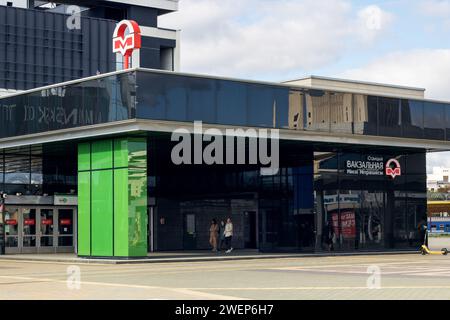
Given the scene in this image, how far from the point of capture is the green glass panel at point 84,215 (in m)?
37.1

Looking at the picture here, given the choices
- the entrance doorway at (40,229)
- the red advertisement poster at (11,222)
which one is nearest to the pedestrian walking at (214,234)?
the entrance doorway at (40,229)

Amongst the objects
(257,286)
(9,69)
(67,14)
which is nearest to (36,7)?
(67,14)

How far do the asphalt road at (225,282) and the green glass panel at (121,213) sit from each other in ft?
9.03

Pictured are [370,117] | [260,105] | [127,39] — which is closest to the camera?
[260,105]

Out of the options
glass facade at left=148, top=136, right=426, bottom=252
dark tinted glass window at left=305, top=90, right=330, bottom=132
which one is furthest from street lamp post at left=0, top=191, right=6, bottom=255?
dark tinted glass window at left=305, top=90, right=330, bottom=132

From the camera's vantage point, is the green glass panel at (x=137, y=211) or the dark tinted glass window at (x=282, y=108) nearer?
the green glass panel at (x=137, y=211)

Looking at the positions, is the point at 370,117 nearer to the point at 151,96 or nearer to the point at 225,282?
the point at 151,96

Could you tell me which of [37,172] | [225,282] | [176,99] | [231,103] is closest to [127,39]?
[176,99]

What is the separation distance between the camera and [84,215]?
123 feet

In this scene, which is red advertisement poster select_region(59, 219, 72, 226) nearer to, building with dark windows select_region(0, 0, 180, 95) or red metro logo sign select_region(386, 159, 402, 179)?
red metro logo sign select_region(386, 159, 402, 179)

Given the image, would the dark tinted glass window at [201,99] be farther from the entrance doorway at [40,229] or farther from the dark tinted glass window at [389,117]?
the entrance doorway at [40,229]

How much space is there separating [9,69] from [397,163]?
70.9m

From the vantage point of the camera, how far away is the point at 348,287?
20469 millimetres

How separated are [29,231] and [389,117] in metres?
18.0
